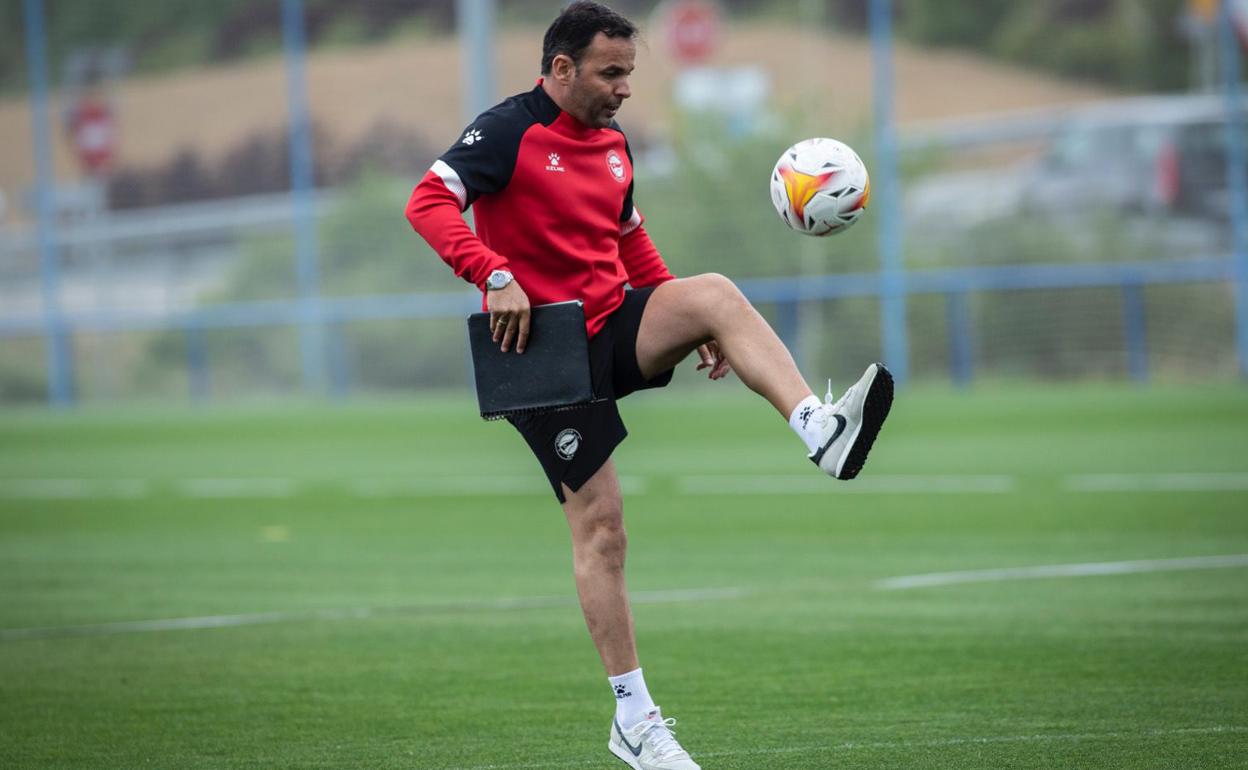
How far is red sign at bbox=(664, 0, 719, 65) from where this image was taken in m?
33.3

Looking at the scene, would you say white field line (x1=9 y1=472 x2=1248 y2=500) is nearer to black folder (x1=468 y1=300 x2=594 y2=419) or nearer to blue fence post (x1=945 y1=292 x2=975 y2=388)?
black folder (x1=468 y1=300 x2=594 y2=419)

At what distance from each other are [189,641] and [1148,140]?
890 inches

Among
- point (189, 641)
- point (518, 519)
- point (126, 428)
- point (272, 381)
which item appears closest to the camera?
point (189, 641)

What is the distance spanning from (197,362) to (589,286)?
92.5 ft

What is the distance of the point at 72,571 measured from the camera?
11.2 m

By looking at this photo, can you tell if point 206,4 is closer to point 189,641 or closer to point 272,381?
point 272,381

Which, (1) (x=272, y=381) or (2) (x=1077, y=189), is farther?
(1) (x=272, y=381)

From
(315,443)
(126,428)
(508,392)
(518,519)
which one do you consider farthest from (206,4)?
(508,392)

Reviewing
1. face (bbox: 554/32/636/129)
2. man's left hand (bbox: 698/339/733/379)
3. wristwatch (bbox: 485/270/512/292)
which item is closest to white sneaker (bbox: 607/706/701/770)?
man's left hand (bbox: 698/339/733/379)

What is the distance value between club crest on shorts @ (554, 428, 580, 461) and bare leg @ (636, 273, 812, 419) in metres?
0.32

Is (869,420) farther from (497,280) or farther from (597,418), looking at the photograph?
(497,280)

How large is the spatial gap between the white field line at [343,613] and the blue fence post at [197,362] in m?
24.5

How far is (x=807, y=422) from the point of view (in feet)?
18.0

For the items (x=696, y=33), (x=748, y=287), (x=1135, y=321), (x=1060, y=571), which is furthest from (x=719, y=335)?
(x=696, y=33)
